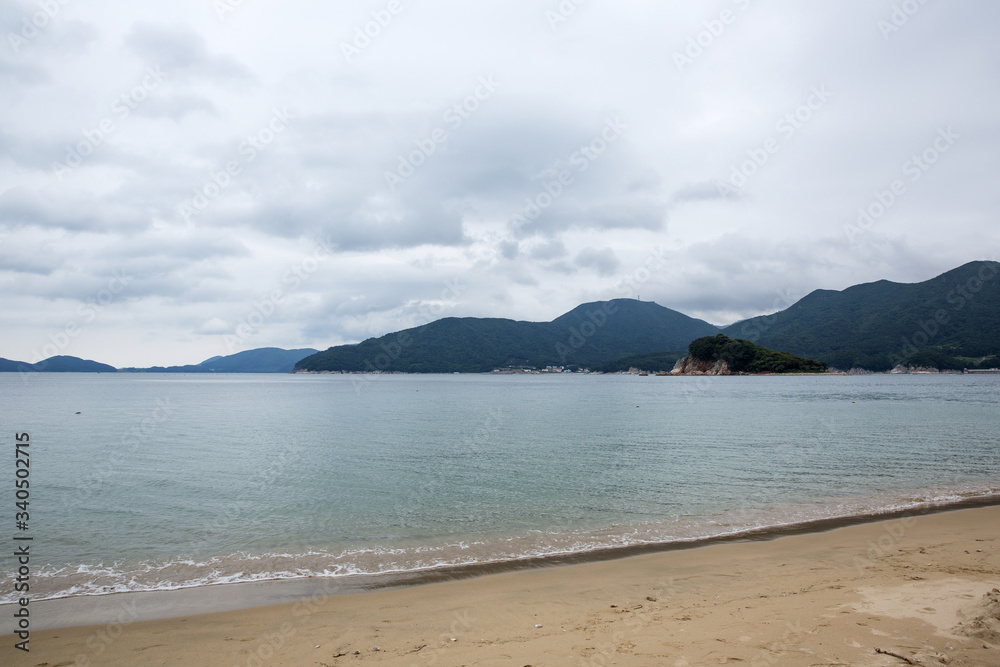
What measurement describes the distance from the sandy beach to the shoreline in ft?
1.07

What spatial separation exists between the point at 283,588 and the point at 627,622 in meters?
6.76

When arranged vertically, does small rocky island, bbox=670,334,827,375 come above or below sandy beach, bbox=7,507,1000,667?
above

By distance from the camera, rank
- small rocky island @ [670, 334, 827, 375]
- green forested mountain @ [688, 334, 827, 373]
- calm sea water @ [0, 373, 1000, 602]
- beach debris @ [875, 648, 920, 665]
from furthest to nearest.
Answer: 1. small rocky island @ [670, 334, 827, 375]
2. green forested mountain @ [688, 334, 827, 373]
3. calm sea water @ [0, 373, 1000, 602]
4. beach debris @ [875, 648, 920, 665]

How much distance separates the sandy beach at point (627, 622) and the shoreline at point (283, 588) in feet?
1.07

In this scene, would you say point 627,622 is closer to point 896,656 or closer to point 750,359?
point 896,656

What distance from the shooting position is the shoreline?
30.2ft

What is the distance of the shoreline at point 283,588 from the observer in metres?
9.20

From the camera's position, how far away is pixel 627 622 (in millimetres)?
7777

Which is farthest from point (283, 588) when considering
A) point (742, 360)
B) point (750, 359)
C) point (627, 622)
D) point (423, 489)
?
point (750, 359)

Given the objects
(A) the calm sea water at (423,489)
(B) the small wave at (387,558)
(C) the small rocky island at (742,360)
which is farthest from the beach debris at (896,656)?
(C) the small rocky island at (742,360)

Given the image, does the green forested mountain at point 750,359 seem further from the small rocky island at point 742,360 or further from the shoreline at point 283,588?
the shoreline at point 283,588

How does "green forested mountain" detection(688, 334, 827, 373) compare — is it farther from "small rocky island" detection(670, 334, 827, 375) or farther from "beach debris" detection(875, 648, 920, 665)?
"beach debris" detection(875, 648, 920, 665)

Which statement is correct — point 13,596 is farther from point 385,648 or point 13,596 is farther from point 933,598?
point 933,598

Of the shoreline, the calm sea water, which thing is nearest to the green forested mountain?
the calm sea water
